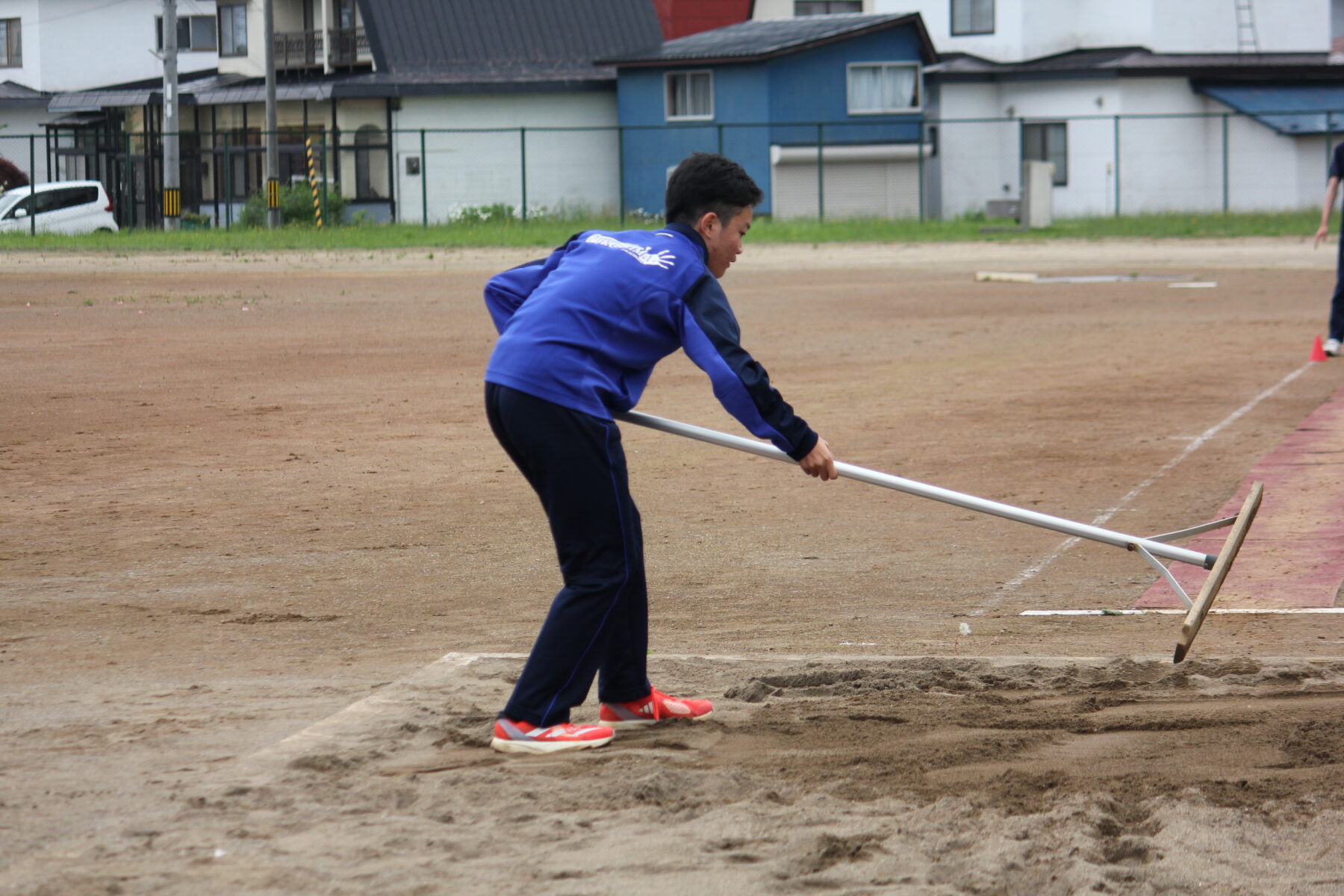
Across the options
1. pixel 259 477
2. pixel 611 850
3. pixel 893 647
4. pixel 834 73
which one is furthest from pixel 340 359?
pixel 834 73

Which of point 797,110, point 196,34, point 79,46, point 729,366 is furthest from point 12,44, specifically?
point 729,366

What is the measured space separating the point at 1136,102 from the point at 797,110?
9159 mm

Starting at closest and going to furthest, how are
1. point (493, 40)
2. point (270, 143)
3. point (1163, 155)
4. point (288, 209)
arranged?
1. point (270, 143)
2. point (288, 209)
3. point (1163, 155)
4. point (493, 40)

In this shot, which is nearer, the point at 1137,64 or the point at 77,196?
the point at 77,196

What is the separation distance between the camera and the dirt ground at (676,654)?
3.81 meters

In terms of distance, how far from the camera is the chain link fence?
136 feet

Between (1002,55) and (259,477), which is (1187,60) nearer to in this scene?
(1002,55)

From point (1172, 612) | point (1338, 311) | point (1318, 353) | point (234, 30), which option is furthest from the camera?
point (234, 30)

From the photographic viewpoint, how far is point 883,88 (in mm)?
43781

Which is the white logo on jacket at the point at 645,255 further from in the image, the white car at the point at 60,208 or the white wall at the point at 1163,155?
the white wall at the point at 1163,155

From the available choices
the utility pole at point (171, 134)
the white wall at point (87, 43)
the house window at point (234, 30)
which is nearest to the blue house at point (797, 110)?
the utility pole at point (171, 134)

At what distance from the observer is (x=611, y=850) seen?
3781mm

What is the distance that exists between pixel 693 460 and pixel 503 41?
35.9m

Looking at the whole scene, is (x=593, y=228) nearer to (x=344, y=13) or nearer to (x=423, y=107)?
(x=423, y=107)
